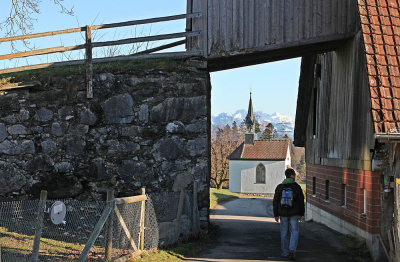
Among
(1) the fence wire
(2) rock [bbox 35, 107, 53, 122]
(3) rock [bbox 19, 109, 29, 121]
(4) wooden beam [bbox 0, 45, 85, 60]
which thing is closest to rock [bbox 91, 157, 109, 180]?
(1) the fence wire

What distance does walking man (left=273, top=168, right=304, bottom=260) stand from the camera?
10344 mm

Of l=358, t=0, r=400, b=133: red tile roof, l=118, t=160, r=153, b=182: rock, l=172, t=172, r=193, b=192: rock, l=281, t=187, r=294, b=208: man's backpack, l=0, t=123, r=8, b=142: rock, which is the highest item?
l=358, t=0, r=400, b=133: red tile roof

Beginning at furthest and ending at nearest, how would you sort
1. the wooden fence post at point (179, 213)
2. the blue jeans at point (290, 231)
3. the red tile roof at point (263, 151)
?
the red tile roof at point (263, 151), the wooden fence post at point (179, 213), the blue jeans at point (290, 231)

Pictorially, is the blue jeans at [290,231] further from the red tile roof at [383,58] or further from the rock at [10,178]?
the rock at [10,178]

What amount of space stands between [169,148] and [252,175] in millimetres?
50693

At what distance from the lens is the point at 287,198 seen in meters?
10.4

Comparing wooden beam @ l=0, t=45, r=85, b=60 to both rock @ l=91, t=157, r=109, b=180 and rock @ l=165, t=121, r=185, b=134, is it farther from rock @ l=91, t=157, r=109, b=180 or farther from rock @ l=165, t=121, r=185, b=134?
rock @ l=165, t=121, r=185, b=134

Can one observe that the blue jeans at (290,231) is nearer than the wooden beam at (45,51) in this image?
Yes

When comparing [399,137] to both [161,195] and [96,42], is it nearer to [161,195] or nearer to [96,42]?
[161,195]

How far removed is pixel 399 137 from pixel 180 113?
5.13m

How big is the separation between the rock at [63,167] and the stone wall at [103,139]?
24mm

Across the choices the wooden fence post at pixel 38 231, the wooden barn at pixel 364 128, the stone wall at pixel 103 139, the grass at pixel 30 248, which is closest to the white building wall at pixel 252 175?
the wooden barn at pixel 364 128

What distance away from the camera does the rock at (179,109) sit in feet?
40.1

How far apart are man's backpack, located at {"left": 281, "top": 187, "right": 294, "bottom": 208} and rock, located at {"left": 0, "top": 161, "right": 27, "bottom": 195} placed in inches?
244
